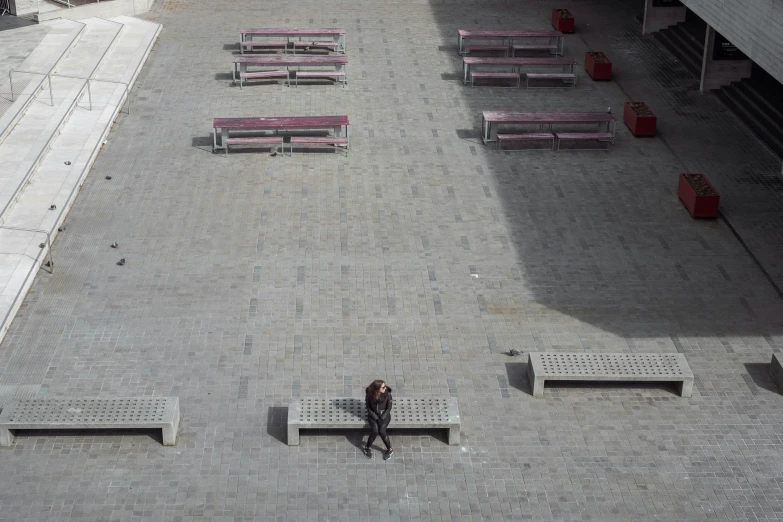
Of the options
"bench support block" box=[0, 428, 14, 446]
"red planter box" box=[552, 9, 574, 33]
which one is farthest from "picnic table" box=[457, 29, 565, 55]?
"bench support block" box=[0, 428, 14, 446]

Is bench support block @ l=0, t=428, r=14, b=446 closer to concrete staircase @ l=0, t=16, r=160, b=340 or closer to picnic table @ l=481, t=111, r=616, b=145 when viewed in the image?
concrete staircase @ l=0, t=16, r=160, b=340

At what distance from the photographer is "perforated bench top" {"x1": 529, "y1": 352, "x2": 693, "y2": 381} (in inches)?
661

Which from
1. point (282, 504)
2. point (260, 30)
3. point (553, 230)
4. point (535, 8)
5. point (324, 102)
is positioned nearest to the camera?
point (282, 504)

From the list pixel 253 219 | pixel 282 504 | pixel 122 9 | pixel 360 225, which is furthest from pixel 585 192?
pixel 122 9

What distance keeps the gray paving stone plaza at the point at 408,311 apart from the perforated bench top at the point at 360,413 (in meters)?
0.39

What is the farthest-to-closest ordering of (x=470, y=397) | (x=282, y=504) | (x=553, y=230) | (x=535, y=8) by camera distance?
1. (x=535, y=8)
2. (x=553, y=230)
3. (x=470, y=397)
4. (x=282, y=504)

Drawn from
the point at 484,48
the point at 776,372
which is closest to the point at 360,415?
the point at 776,372

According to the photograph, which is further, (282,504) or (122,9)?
(122,9)

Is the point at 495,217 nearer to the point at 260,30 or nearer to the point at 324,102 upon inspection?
the point at 324,102

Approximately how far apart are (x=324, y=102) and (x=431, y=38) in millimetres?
6989

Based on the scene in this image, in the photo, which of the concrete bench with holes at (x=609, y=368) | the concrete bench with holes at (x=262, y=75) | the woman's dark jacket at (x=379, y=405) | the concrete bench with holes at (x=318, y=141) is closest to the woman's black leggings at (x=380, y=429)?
the woman's dark jacket at (x=379, y=405)

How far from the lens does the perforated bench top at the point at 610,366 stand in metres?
16.8

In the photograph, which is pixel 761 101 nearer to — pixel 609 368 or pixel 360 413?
pixel 609 368

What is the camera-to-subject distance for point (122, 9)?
114ft
